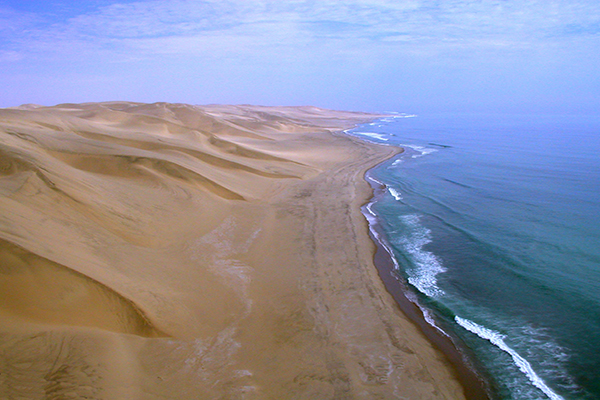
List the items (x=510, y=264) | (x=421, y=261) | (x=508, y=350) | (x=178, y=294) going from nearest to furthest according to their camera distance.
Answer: (x=508, y=350)
(x=178, y=294)
(x=510, y=264)
(x=421, y=261)

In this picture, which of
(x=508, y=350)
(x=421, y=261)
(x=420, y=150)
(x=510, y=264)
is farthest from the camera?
(x=420, y=150)

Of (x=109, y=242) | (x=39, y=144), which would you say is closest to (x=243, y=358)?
(x=109, y=242)

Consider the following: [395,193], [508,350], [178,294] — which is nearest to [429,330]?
[508,350]

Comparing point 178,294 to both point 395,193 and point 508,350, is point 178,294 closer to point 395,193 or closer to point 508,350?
point 508,350

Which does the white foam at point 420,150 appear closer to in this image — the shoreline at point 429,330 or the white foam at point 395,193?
the white foam at point 395,193

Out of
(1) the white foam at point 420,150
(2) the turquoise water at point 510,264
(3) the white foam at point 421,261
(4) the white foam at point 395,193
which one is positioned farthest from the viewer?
(1) the white foam at point 420,150

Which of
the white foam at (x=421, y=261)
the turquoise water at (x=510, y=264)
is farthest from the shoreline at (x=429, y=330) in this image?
the white foam at (x=421, y=261)

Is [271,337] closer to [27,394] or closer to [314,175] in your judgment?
[27,394]
